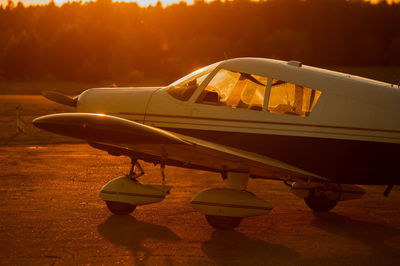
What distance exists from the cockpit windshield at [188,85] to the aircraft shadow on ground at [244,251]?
87.9 inches

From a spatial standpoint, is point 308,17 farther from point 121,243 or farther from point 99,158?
point 121,243

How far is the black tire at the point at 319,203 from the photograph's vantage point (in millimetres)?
9289

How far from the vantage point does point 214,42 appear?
221 ft

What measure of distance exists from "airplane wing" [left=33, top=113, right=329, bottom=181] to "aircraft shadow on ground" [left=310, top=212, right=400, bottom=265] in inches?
37.4

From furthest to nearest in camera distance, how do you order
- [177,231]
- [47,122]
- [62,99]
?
[62,99] < [177,231] < [47,122]

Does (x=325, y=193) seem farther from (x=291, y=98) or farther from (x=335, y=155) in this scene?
(x=291, y=98)

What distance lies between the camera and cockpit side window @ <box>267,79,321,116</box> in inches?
304

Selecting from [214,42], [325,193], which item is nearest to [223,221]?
[325,193]

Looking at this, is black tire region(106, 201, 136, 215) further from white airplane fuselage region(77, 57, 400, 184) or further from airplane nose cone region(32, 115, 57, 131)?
airplane nose cone region(32, 115, 57, 131)

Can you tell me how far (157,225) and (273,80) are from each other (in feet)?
9.02

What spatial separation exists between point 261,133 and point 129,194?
226cm

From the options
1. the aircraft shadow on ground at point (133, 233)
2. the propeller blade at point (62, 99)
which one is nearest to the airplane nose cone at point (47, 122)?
the aircraft shadow on ground at point (133, 233)

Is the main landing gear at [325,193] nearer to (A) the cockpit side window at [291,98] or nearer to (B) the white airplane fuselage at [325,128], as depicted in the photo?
(B) the white airplane fuselage at [325,128]

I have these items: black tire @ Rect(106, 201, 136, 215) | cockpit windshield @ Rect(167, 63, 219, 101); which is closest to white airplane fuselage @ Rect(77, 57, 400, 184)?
cockpit windshield @ Rect(167, 63, 219, 101)
